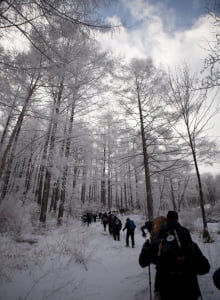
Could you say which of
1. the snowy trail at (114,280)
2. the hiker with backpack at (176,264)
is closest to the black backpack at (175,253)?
the hiker with backpack at (176,264)

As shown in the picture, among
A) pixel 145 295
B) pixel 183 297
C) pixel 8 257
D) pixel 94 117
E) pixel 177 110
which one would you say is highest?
pixel 94 117

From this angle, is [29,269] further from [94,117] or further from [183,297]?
[94,117]

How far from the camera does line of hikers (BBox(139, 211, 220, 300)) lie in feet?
5.78

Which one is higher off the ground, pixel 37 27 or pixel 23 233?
pixel 37 27

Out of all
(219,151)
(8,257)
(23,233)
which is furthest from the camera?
(219,151)

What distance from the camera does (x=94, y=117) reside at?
10.1m

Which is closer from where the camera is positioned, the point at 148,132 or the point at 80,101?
the point at 148,132

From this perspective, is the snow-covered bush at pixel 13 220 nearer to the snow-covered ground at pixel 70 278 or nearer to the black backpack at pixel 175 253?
the snow-covered ground at pixel 70 278

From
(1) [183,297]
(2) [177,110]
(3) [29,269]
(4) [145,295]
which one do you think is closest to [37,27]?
(1) [183,297]

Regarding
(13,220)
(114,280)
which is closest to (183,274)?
(114,280)

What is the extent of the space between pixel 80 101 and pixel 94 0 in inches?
259

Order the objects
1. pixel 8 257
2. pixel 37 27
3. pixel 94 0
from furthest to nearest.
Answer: pixel 8 257
pixel 37 27
pixel 94 0

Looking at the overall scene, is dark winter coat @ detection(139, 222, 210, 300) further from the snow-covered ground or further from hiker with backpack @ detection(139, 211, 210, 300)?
the snow-covered ground

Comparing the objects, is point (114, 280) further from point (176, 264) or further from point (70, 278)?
point (176, 264)
